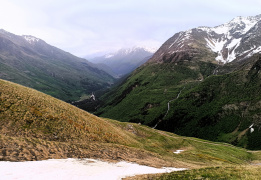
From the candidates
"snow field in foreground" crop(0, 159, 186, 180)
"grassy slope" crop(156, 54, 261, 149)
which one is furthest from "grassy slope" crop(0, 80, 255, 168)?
"grassy slope" crop(156, 54, 261, 149)

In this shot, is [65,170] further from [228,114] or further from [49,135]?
[228,114]

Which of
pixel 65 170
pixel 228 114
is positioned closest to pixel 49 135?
pixel 65 170

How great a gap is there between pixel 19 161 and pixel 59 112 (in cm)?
2124

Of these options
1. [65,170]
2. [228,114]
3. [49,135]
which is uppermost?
[65,170]

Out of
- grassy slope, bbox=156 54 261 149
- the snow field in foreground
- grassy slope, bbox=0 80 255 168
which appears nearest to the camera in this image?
the snow field in foreground

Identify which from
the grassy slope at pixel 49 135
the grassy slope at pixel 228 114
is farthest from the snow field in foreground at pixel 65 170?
the grassy slope at pixel 228 114

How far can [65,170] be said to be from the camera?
60.4 feet

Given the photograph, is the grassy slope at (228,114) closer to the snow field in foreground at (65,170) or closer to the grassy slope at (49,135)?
the grassy slope at (49,135)

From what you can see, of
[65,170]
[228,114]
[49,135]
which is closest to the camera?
[65,170]

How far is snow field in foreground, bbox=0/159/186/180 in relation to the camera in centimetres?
1561

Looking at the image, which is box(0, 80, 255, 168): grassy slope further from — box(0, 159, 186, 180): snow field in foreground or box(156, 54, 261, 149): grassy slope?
box(156, 54, 261, 149): grassy slope

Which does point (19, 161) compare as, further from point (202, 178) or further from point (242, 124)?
point (242, 124)

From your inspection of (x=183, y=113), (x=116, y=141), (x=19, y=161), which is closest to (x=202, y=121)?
(x=183, y=113)

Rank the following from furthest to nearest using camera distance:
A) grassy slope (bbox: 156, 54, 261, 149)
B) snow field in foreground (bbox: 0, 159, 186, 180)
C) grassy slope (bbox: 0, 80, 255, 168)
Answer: grassy slope (bbox: 156, 54, 261, 149) → grassy slope (bbox: 0, 80, 255, 168) → snow field in foreground (bbox: 0, 159, 186, 180)
